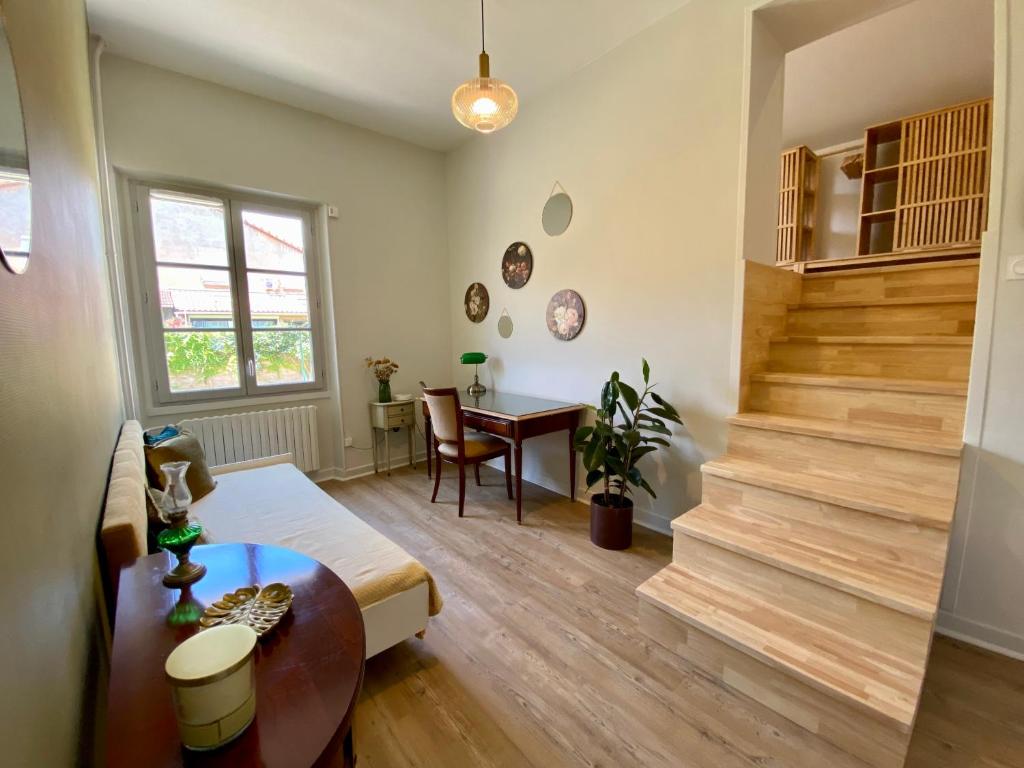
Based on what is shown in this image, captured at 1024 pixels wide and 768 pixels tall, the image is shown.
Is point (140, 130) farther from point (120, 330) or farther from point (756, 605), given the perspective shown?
point (756, 605)

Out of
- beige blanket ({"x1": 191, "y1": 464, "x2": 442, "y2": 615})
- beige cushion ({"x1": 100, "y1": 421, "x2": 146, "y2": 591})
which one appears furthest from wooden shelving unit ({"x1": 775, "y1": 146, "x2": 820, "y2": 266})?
beige cushion ({"x1": 100, "y1": 421, "x2": 146, "y2": 591})

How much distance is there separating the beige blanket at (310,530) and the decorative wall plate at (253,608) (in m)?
0.55

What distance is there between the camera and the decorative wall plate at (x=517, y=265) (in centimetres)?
351

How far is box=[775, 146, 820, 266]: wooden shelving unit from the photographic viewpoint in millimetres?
4105

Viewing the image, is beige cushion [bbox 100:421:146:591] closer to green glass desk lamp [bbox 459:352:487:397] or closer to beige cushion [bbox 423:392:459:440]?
beige cushion [bbox 423:392:459:440]

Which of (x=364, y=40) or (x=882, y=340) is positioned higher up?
(x=364, y=40)

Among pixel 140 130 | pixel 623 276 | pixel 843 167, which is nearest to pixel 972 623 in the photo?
pixel 623 276

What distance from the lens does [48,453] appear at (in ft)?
2.62

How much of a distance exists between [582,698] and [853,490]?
1333mm

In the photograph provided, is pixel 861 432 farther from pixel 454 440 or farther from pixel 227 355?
pixel 227 355

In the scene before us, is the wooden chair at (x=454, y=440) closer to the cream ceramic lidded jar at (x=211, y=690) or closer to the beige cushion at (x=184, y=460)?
the beige cushion at (x=184, y=460)

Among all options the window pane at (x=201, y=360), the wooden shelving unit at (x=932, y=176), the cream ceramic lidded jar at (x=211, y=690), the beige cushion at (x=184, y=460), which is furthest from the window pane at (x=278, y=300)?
the wooden shelving unit at (x=932, y=176)

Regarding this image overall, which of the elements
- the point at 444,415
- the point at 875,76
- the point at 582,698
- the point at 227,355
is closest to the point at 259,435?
the point at 227,355

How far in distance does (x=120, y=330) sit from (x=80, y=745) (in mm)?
2854
